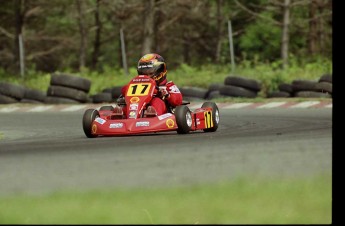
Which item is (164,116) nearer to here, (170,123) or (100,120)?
(170,123)

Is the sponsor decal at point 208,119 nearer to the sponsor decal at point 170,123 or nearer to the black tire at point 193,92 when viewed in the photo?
the sponsor decal at point 170,123

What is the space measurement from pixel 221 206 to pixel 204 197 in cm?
35

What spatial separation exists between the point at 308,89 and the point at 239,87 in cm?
166

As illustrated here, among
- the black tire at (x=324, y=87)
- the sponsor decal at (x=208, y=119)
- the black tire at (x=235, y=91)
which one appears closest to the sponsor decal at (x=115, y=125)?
the sponsor decal at (x=208, y=119)

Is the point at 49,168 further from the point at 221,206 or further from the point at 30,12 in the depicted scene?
the point at 30,12

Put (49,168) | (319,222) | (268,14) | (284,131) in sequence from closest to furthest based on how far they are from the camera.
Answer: (319,222) < (49,168) < (284,131) < (268,14)

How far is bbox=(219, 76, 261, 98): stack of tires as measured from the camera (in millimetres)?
21516

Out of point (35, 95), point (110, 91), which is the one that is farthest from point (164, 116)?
point (35, 95)

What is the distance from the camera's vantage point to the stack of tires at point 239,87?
21516mm

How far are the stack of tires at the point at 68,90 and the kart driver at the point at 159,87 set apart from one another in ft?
29.9

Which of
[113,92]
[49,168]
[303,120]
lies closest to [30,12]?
[113,92]

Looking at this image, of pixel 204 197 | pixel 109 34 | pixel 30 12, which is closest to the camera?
pixel 204 197

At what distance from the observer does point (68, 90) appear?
22234 mm

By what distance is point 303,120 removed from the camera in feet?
→ 48.8
